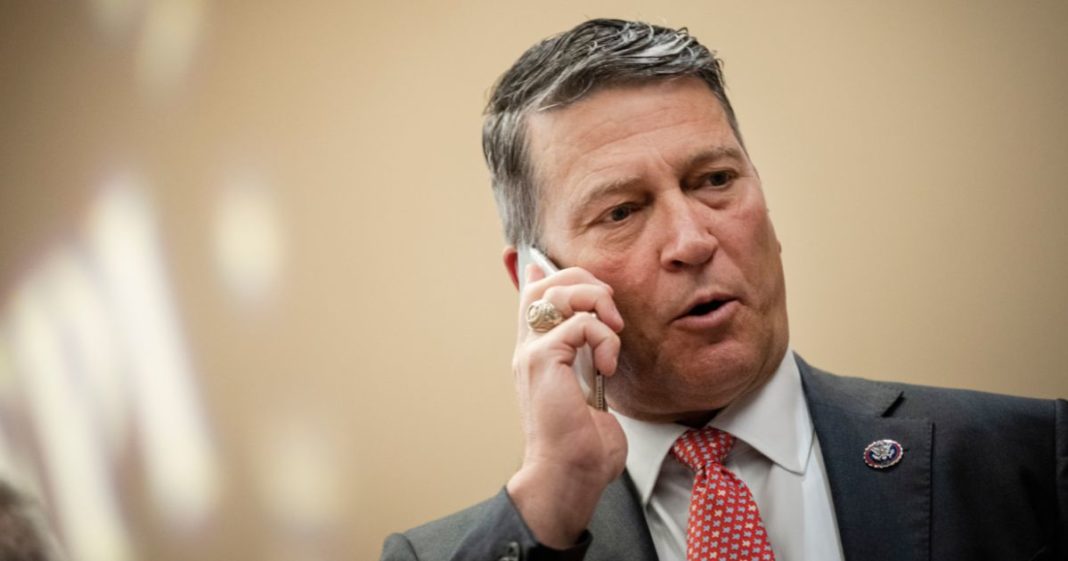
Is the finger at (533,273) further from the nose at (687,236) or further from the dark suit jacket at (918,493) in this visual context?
the dark suit jacket at (918,493)

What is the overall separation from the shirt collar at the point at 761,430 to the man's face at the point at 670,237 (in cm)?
3

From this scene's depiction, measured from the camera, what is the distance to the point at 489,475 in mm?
2299

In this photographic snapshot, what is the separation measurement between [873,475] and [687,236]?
0.49 metres

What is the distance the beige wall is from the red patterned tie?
0.73m

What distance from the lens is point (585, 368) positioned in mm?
1674

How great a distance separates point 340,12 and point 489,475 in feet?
3.84

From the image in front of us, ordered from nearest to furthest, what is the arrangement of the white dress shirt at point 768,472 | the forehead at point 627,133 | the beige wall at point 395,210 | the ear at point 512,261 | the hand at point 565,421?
the hand at point 565,421
the white dress shirt at point 768,472
the forehead at point 627,133
the ear at point 512,261
the beige wall at point 395,210

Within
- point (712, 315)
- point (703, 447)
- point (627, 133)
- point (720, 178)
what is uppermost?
point (627, 133)

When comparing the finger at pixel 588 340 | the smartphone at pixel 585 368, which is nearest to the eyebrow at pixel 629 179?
the smartphone at pixel 585 368

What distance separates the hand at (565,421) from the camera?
148cm

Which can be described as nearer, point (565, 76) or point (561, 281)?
point (561, 281)

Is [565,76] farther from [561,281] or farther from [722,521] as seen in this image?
[722,521]

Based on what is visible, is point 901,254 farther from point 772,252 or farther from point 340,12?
point 340,12

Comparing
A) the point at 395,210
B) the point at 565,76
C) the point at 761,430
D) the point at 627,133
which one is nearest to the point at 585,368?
the point at 761,430
